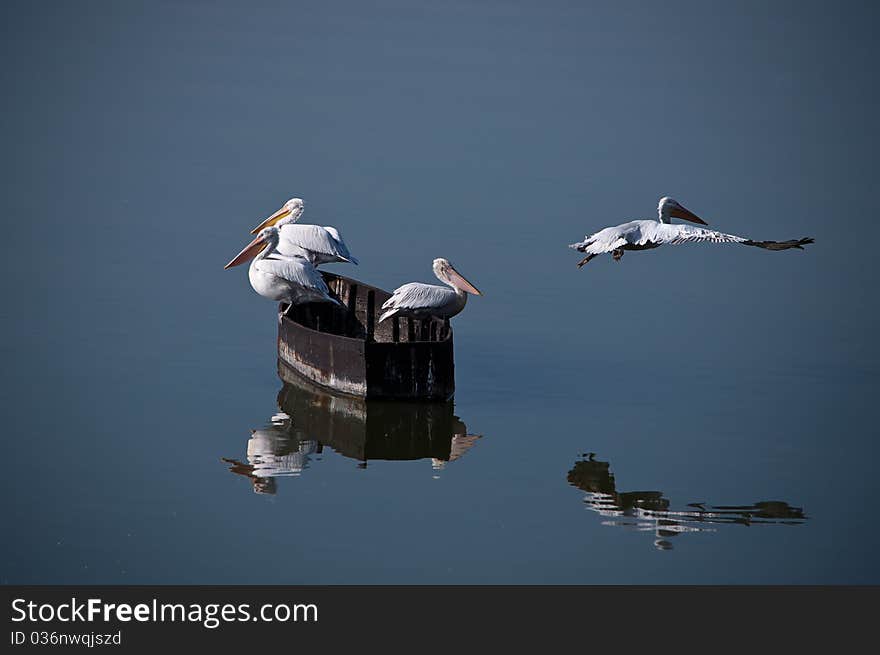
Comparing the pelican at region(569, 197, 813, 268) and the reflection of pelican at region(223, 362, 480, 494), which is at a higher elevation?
the pelican at region(569, 197, 813, 268)

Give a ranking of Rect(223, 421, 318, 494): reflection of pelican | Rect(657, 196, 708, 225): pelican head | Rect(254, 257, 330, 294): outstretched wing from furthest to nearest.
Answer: Rect(657, 196, 708, 225): pelican head, Rect(254, 257, 330, 294): outstretched wing, Rect(223, 421, 318, 494): reflection of pelican

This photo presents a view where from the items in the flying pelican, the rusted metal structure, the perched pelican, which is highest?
the flying pelican

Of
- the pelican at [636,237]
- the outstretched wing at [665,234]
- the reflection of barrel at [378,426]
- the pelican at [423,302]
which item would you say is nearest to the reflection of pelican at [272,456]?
the reflection of barrel at [378,426]

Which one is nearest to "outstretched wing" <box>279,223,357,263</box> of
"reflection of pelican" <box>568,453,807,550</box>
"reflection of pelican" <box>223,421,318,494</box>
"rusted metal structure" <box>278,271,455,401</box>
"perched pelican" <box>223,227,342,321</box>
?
"perched pelican" <box>223,227,342,321</box>

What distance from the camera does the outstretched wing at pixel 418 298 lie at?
34.6ft

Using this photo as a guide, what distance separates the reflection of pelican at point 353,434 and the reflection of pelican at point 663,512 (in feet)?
3.45

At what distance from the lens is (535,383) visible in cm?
1139

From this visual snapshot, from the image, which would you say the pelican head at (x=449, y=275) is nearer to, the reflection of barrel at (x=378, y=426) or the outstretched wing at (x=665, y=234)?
the reflection of barrel at (x=378, y=426)

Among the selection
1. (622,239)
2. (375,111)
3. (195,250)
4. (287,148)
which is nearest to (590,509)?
(622,239)

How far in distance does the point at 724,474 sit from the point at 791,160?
12.9m

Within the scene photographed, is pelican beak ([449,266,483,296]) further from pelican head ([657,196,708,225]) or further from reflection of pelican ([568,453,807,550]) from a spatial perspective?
reflection of pelican ([568,453,807,550])

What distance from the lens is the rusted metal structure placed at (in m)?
10.1

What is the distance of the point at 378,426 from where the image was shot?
9977mm

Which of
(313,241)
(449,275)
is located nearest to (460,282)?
(449,275)
